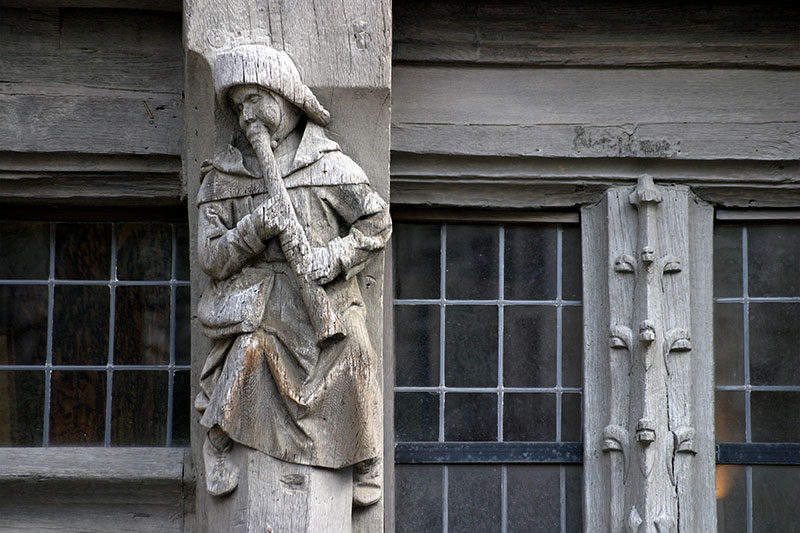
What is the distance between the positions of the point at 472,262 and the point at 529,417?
0.48 meters

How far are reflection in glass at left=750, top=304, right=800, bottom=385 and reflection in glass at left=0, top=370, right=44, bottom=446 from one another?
2.04 m

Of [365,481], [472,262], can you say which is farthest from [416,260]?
[365,481]

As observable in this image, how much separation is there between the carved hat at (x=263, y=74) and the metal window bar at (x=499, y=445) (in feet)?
2.63

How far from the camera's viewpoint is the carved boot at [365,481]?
2.79 metres

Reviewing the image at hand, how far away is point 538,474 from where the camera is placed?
3.24 meters

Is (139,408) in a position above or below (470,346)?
below

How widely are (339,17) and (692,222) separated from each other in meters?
1.19

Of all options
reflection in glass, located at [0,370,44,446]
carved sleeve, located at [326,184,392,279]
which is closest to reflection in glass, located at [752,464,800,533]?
carved sleeve, located at [326,184,392,279]

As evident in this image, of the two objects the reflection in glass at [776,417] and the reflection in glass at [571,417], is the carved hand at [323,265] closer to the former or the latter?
the reflection in glass at [571,417]

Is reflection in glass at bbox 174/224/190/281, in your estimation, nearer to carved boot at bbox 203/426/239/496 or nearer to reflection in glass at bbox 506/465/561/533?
carved boot at bbox 203/426/239/496

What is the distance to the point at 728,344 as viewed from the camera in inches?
128

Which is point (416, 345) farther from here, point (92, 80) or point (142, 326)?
point (92, 80)

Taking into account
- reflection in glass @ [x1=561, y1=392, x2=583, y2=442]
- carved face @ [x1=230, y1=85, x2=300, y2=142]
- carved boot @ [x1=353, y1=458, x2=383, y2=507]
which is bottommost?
carved boot @ [x1=353, y1=458, x2=383, y2=507]

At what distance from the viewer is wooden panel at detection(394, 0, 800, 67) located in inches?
125
